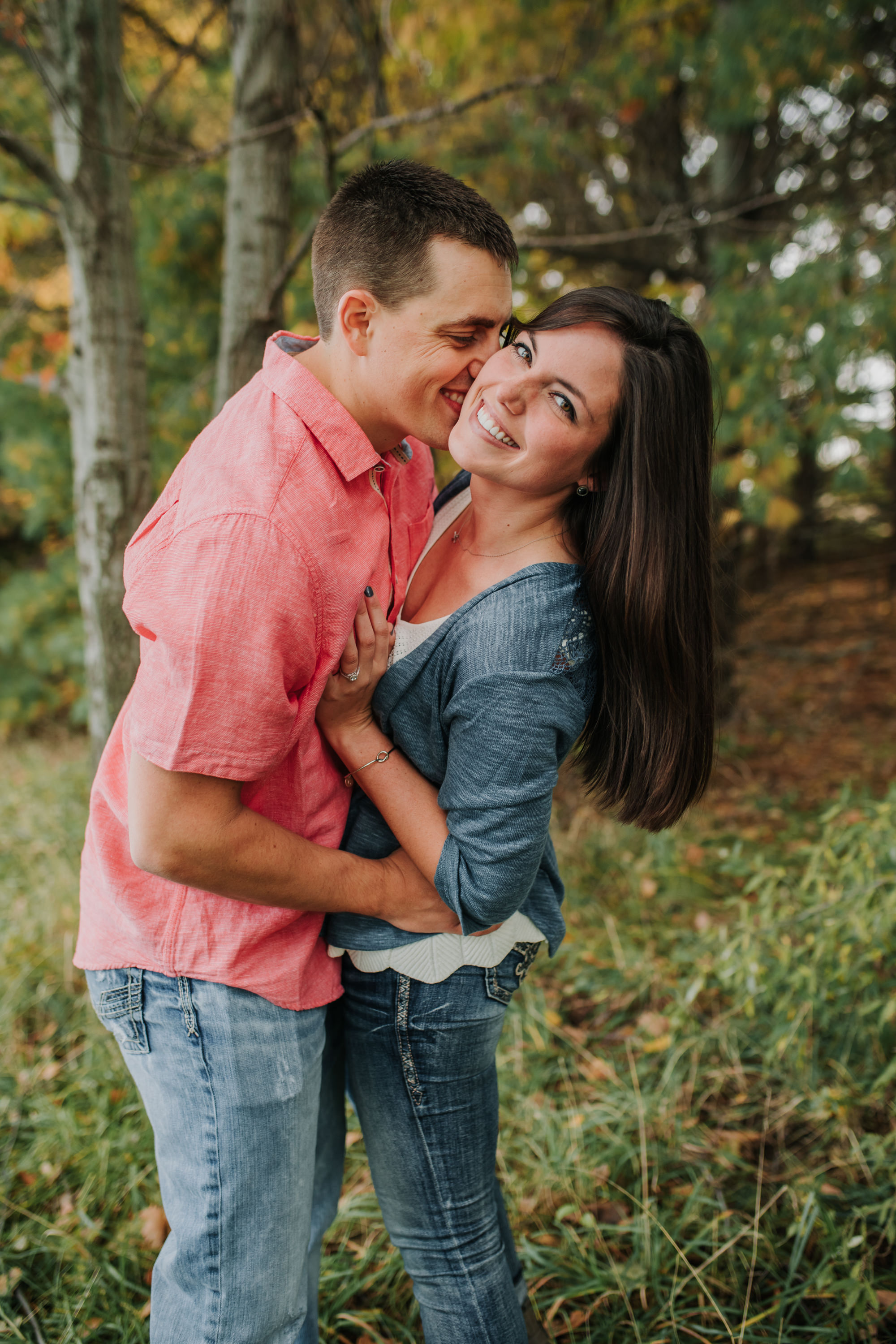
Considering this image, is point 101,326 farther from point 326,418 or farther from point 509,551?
point 509,551

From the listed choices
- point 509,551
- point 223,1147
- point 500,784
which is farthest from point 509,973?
point 509,551

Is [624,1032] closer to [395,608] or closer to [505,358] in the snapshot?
[395,608]

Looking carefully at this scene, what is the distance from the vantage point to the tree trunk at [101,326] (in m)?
2.37

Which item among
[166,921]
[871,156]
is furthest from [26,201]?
[871,156]

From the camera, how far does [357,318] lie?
1417 mm

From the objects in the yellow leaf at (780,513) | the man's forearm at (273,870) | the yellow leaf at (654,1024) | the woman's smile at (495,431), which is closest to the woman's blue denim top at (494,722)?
the man's forearm at (273,870)

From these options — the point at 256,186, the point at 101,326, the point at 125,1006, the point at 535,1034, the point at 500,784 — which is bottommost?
the point at 535,1034

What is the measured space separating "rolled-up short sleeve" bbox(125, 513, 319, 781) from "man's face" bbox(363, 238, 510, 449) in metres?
0.43

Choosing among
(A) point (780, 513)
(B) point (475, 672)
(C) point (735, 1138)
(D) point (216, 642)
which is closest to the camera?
(D) point (216, 642)

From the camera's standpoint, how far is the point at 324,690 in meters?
1.36

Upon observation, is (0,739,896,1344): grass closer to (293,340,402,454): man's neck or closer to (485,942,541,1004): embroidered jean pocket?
(485,942,541,1004): embroidered jean pocket

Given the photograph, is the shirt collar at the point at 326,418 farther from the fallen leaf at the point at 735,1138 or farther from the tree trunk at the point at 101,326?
the fallen leaf at the point at 735,1138

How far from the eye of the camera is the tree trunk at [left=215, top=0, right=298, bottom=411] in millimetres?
2424

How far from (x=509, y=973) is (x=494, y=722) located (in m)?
0.53
